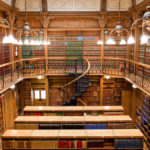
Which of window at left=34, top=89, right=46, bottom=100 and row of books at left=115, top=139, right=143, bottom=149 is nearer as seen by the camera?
row of books at left=115, top=139, right=143, bottom=149

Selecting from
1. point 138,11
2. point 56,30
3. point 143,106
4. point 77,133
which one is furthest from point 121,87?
point 77,133


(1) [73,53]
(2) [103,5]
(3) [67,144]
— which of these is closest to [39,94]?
(1) [73,53]

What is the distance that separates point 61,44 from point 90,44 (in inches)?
55.4

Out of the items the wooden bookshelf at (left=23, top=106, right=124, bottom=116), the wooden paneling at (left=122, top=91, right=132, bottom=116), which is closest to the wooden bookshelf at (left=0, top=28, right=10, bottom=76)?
the wooden bookshelf at (left=23, top=106, right=124, bottom=116)

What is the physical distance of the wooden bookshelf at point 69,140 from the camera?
4.56m

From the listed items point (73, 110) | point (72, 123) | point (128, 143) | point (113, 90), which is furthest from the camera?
point (113, 90)

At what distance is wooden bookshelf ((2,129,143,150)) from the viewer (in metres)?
4.56

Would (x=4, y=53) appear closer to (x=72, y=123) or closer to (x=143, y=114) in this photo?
(x=72, y=123)

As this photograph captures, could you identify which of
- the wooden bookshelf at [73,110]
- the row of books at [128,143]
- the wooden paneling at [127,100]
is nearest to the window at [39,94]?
the wooden bookshelf at [73,110]

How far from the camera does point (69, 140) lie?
4645 mm

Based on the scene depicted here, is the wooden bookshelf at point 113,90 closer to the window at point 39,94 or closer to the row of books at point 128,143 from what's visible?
the window at point 39,94

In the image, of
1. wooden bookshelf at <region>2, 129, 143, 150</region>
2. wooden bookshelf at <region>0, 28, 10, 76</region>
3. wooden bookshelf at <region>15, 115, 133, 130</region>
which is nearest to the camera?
wooden bookshelf at <region>2, 129, 143, 150</region>

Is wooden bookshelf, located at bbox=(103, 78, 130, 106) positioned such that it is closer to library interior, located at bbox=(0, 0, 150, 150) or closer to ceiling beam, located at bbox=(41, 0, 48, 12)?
library interior, located at bbox=(0, 0, 150, 150)

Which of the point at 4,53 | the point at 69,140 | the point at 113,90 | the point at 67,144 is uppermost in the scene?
the point at 4,53
